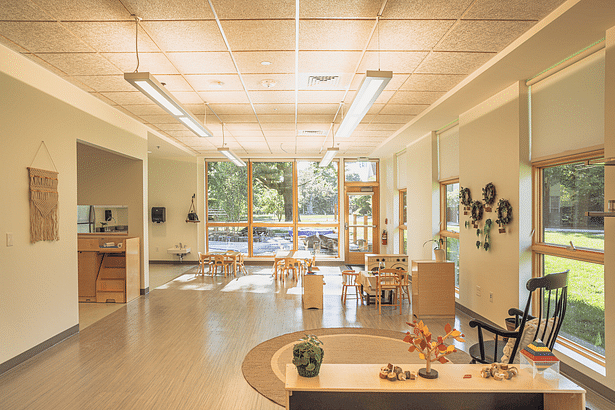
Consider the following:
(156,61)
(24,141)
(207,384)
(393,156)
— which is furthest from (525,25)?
(393,156)

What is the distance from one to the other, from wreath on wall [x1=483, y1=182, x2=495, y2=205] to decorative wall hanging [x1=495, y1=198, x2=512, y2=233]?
0.23 m

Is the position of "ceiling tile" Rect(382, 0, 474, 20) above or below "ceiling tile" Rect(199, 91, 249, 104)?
below

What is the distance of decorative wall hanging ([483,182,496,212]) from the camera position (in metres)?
5.54

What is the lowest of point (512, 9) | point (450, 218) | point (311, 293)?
point (311, 293)

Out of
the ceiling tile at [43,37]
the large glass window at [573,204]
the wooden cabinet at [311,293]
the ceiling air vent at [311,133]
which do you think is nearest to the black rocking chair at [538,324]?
the large glass window at [573,204]

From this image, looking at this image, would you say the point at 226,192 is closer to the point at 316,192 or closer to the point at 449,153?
the point at 316,192

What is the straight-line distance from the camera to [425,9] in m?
3.41

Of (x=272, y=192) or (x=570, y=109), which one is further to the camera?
(x=272, y=192)

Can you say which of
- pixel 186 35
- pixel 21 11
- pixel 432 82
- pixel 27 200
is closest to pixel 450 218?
pixel 432 82

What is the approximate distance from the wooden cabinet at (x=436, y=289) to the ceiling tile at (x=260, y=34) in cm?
402

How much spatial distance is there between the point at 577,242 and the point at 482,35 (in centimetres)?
239

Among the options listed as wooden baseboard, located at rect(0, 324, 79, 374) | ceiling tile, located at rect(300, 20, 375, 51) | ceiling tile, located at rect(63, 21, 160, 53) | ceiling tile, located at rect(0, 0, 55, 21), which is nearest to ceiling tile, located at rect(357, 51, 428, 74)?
ceiling tile, located at rect(300, 20, 375, 51)

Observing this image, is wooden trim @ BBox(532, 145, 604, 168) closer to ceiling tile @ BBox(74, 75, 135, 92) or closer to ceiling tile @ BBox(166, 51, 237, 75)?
ceiling tile @ BBox(166, 51, 237, 75)

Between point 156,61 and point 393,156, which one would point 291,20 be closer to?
point 156,61
